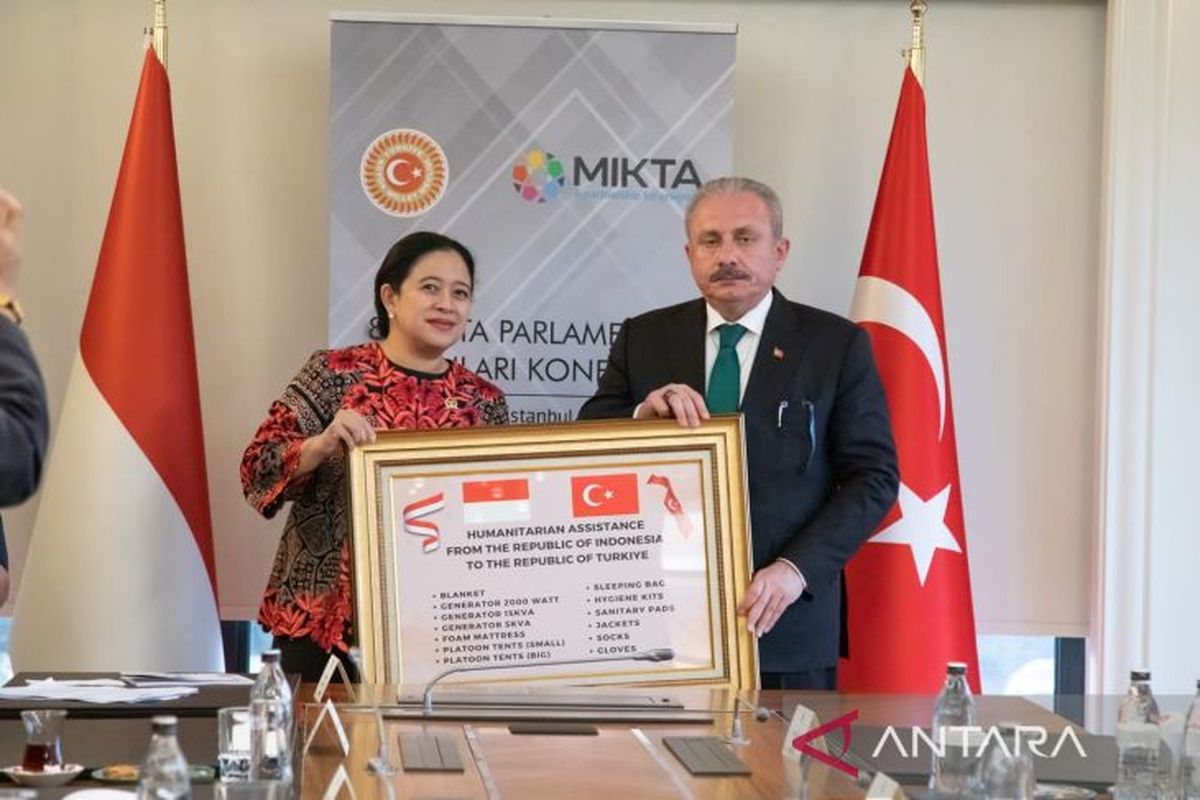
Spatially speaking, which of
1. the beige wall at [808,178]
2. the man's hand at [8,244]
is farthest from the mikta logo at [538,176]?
the man's hand at [8,244]

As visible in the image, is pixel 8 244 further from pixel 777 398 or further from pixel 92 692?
pixel 777 398

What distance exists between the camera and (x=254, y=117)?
537 centimetres

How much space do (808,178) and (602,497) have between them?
2.00m

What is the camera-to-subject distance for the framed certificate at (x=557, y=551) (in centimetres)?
364

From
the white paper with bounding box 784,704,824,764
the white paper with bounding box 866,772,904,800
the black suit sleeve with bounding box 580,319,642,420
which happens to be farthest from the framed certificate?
the white paper with bounding box 866,772,904,800

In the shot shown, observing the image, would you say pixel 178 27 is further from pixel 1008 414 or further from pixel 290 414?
pixel 1008 414

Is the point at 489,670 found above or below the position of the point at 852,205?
below

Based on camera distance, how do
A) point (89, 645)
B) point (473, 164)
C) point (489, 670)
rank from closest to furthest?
point (489, 670), point (89, 645), point (473, 164)

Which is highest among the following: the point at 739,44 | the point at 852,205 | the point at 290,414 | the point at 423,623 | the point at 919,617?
the point at 739,44

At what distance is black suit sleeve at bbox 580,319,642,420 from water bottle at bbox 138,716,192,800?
2.34m

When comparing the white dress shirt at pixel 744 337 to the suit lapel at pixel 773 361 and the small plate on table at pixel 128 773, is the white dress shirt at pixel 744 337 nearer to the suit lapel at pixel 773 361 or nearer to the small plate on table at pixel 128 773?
the suit lapel at pixel 773 361

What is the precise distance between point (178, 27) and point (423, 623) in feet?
8.39

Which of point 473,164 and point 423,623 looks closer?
point 423,623

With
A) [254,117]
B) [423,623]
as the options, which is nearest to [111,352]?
[254,117]
